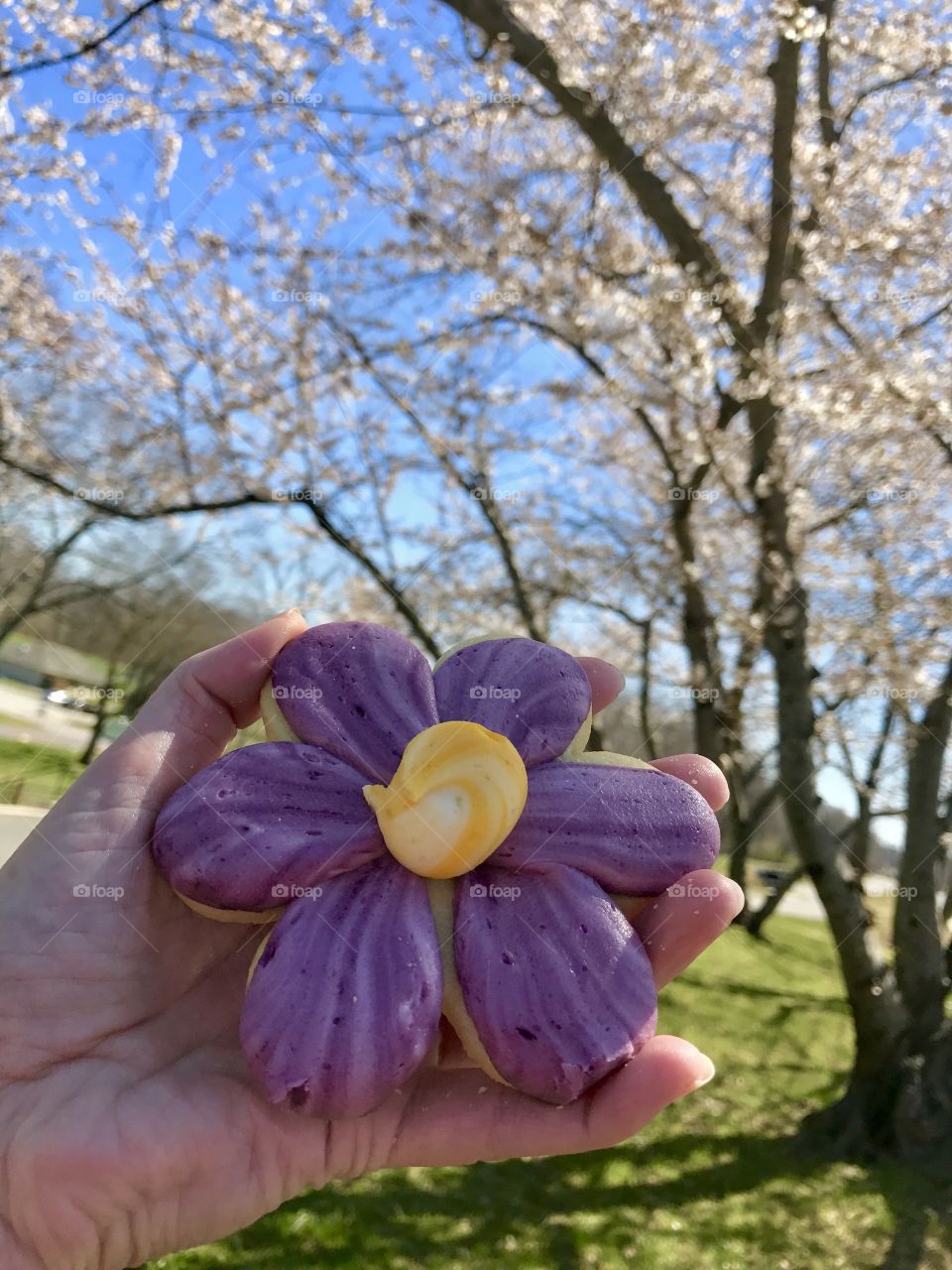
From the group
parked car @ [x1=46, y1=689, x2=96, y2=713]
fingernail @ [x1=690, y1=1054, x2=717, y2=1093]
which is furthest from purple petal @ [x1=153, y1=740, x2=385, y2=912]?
parked car @ [x1=46, y1=689, x2=96, y2=713]

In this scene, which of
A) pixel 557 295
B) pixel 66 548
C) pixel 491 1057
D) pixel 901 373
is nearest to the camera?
pixel 491 1057

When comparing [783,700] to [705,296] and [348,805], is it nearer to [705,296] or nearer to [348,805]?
[705,296]

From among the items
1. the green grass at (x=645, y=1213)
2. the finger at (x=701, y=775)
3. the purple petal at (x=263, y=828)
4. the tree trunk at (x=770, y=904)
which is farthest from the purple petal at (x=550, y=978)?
the tree trunk at (x=770, y=904)

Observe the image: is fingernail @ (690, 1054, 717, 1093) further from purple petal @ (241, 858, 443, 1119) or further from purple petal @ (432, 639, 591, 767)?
purple petal @ (432, 639, 591, 767)

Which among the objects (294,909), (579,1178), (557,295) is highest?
(557,295)

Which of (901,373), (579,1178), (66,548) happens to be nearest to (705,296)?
(901,373)

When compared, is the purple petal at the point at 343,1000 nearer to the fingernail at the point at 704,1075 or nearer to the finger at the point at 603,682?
the fingernail at the point at 704,1075
